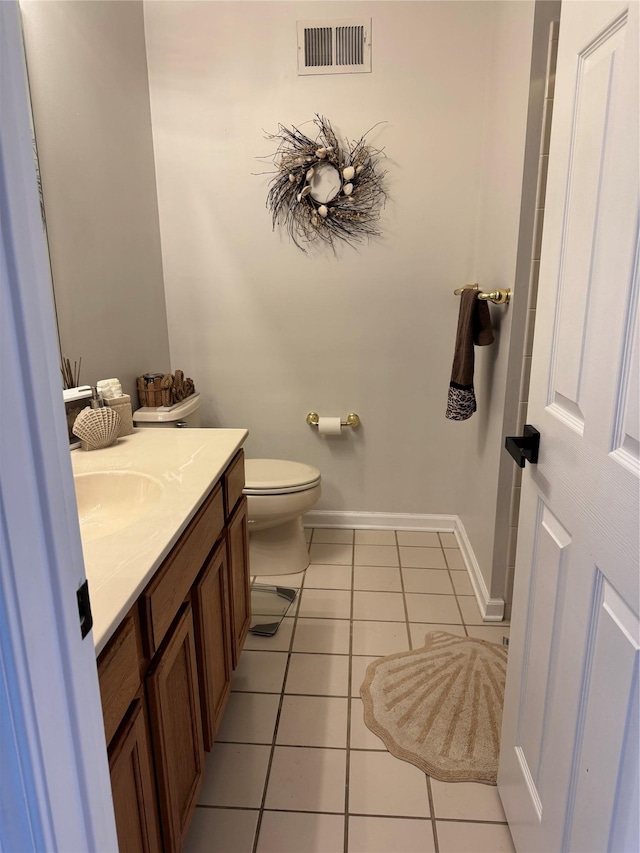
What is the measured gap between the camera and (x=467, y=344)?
7.26 ft

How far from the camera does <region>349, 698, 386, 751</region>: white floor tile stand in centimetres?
162

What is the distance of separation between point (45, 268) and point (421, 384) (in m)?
2.40

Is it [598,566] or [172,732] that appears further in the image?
[172,732]

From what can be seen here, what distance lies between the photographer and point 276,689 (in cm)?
184

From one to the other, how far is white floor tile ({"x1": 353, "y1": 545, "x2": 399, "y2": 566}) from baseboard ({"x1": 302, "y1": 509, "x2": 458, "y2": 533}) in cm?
20

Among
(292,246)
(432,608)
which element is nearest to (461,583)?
(432,608)

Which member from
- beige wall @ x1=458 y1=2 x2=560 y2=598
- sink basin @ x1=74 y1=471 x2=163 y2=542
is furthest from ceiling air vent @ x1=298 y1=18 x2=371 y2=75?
sink basin @ x1=74 y1=471 x2=163 y2=542

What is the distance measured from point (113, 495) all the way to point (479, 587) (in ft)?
5.20

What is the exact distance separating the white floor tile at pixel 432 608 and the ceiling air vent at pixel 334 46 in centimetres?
231

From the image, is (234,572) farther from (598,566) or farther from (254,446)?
(254,446)

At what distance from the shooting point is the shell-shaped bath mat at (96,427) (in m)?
1.66

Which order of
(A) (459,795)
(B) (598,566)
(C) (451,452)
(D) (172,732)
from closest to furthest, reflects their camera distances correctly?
(B) (598,566)
(D) (172,732)
(A) (459,795)
(C) (451,452)

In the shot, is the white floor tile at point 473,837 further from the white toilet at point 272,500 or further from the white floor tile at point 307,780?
the white toilet at point 272,500

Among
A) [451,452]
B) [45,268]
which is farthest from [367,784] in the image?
[451,452]
